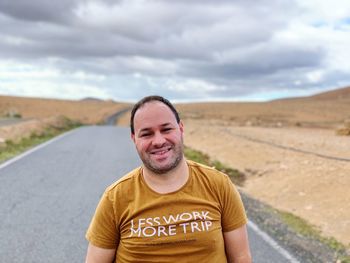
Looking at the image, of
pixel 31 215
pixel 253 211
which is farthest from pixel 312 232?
pixel 31 215

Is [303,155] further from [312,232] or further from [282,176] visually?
[312,232]

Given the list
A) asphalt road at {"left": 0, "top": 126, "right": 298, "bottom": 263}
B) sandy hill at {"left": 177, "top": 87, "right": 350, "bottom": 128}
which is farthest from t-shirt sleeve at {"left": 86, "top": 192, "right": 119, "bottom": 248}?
sandy hill at {"left": 177, "top": 87, "right": 350, "bottom": 128}

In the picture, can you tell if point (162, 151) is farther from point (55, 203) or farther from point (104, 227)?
point (55, 203)

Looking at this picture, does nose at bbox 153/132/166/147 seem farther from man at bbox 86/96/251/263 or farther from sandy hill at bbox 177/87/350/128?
sandy hill at bbox 177/87/350/128

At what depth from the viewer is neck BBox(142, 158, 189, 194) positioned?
10.3 ft

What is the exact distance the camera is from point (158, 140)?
3.14 m

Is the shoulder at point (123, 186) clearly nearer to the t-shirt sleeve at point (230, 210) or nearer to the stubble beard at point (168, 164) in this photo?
the stubble beard at point (168, 164)

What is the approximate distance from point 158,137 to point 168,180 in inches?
9.2

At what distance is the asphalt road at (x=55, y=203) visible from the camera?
→ 638 cm

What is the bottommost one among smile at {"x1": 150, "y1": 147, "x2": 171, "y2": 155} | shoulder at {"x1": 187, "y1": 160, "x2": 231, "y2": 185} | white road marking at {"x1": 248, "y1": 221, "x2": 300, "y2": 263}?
white road marking at {"x1": 248, "y1": 221, "x2": 300, "y2": 263}

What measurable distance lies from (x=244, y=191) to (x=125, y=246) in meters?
7.56

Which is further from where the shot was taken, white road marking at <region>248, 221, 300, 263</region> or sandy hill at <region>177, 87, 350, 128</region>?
sandy hill at <region>177, 87, 350, 128</region>

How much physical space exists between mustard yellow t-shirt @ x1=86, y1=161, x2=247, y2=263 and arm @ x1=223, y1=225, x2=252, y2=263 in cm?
Answer: 4

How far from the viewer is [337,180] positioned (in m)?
9.95
